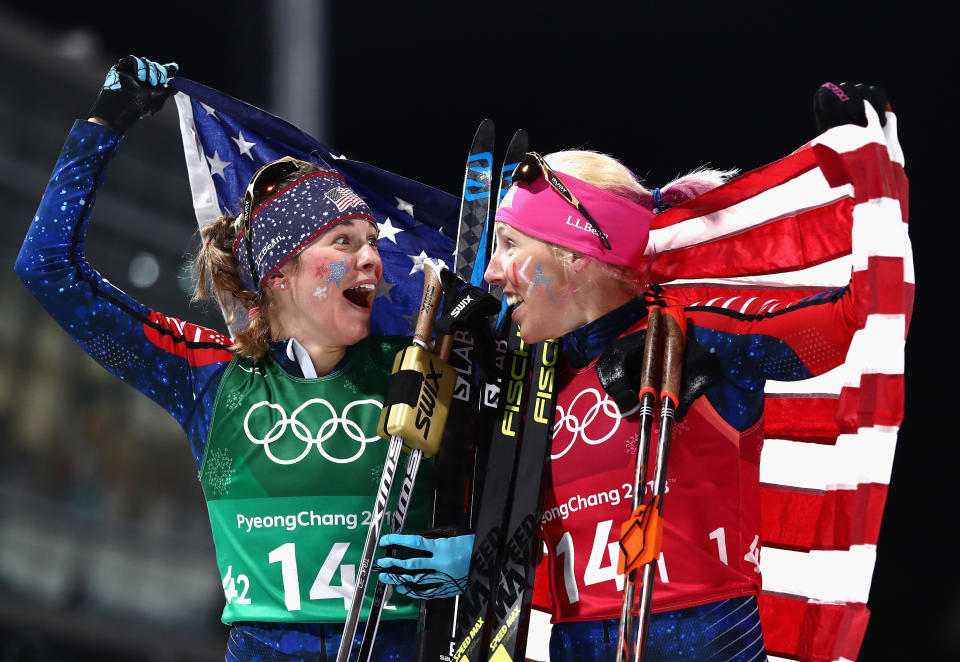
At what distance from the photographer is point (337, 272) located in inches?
97.7

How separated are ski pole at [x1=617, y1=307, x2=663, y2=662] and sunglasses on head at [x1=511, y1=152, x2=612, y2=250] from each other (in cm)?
25

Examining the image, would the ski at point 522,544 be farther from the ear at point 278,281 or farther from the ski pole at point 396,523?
the ear at point 278,281

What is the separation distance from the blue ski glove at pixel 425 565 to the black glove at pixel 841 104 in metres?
1.07

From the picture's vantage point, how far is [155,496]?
1027cm

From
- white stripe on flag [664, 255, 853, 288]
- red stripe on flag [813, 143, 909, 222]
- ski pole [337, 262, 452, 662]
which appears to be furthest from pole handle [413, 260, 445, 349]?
red stripe on flag [813, 143, 909, 222]

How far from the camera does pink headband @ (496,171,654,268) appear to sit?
228 cm

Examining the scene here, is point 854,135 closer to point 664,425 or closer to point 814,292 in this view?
point 814,292

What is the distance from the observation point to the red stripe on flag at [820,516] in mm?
1942

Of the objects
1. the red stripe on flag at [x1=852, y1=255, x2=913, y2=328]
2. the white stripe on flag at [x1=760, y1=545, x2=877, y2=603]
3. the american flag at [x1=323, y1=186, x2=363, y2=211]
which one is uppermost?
the american flag at [x1=323, y1=186, x2=363, y2=211]

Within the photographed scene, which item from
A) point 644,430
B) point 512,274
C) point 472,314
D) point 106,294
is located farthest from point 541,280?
point 106,294

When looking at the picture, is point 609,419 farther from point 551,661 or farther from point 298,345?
point 298,345

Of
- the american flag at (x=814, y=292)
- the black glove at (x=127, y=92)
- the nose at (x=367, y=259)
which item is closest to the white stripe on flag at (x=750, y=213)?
the american flag at (x=814, y=292)

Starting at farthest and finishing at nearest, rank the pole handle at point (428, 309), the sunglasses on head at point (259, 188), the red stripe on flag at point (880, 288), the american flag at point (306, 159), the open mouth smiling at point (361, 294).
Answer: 1. the american flag at point (306, 159)
2. the sunglasses on head at point (259, 188)
3. the open mouth smiling at point (361, 294)
4. the pole handle at point (428, 309)
5. the red stripe on flag at point (880, 288)

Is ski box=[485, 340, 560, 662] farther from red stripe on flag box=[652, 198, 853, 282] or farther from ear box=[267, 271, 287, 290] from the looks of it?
ear box=[267, 271, 287, 290]
